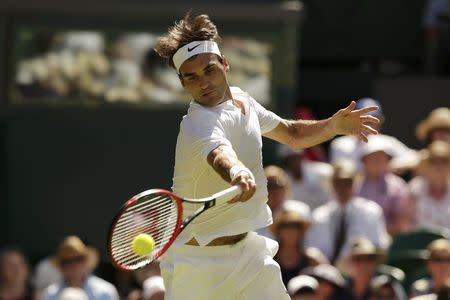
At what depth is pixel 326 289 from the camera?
9.42 meters

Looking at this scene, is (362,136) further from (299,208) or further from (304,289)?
(299,208)

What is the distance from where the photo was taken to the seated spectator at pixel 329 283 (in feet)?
30.9

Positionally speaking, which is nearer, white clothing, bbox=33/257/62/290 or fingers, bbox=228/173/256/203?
fingers, bbox=228/173/256/203

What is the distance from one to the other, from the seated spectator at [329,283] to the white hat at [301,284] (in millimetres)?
137

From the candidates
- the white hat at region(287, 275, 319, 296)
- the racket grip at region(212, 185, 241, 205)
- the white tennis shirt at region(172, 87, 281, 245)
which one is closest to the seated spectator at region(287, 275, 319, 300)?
the white hat at region(287, 275, 319, 296)

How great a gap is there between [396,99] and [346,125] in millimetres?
6856

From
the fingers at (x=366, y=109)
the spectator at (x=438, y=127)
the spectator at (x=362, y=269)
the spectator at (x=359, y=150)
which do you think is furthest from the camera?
the spectator at (x=359, y=150)

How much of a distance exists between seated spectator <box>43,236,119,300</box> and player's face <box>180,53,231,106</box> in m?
3.84

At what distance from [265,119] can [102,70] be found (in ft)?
20.1

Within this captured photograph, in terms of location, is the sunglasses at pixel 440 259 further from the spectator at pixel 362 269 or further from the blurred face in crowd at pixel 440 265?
the spectator at pixel 362 269

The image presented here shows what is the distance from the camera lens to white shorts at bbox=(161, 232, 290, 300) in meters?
6.24

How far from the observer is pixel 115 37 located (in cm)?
1257

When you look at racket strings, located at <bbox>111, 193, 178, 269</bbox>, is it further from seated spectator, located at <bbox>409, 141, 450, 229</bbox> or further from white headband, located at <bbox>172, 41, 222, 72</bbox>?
seated spectator, located at <bbox>409, 141, 450, 229</bbox>

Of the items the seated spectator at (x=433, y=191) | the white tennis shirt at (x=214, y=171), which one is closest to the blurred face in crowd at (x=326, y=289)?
the seated spectator at (x=433, y=191)
